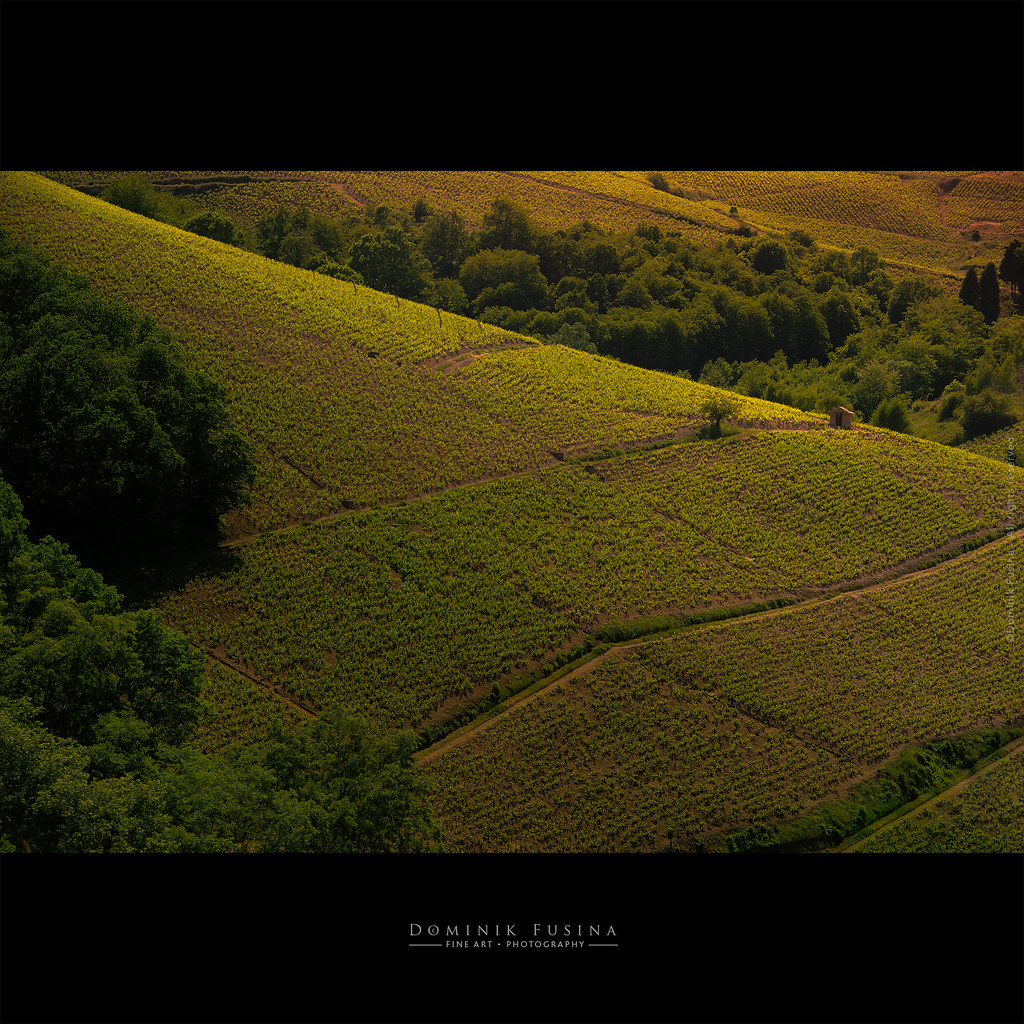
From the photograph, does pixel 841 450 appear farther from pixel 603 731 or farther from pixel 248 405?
pixel 248 405

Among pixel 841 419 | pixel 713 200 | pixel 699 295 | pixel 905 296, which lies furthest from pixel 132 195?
pixel 905 296

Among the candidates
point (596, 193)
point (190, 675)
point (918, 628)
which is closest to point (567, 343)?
point (596, 193)

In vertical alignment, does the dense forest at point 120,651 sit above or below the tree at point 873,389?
above

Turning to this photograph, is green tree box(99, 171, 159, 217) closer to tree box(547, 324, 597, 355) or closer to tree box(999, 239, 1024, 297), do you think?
tree box(547, 324, 597, 355)

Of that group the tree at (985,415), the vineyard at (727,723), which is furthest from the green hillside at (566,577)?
the tree at (985,415)

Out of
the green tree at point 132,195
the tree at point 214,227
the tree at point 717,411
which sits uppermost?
the green tree at point 132,195

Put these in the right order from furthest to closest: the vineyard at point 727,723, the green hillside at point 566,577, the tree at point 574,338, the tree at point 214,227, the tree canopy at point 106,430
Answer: the tree at point 574,338
the tree at point 214,227
the tree canopy at point 106,430
the green hillside at point 566,577
the vineyard at point 727,723

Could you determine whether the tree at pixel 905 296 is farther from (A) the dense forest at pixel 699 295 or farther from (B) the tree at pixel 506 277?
(B) the tree at pixel 506 277
